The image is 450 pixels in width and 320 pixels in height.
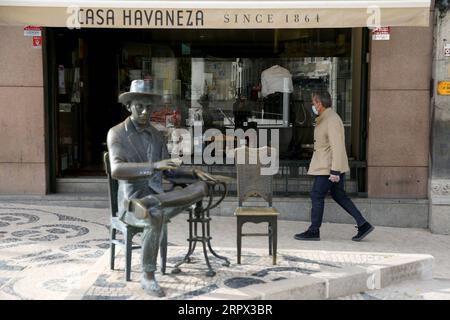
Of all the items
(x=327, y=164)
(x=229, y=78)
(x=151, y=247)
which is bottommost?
(x=151, y=247)

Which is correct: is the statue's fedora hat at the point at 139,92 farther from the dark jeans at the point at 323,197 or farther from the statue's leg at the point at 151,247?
the dark jeans at the point at 323,197

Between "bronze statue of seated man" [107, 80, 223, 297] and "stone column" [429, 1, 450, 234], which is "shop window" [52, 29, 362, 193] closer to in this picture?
"stone column" [429, 1, 450, 234]

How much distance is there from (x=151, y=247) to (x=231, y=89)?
558 cm

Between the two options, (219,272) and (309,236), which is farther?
(309,236)

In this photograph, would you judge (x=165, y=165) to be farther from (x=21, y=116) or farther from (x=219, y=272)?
(x=21, y=116)

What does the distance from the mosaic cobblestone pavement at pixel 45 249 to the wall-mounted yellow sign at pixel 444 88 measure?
190 inches

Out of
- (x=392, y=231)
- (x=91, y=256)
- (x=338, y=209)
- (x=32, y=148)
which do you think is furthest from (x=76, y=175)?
(x=392, y=231)

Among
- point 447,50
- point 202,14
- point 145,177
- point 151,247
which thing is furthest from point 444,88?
point 151,247

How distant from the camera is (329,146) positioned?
7.22 meters

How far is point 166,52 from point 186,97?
83 centimetres

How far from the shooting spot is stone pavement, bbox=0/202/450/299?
5105mm

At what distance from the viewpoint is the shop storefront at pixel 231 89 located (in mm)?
8641

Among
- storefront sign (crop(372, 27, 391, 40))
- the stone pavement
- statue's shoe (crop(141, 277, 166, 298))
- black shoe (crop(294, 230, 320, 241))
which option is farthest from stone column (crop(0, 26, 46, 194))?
storefront sign (crop(372, 27, 391, 40))

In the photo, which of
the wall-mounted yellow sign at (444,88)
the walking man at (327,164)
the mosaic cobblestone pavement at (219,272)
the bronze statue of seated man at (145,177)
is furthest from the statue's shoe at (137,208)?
the wall-mounted yellow sign at (444,88)
